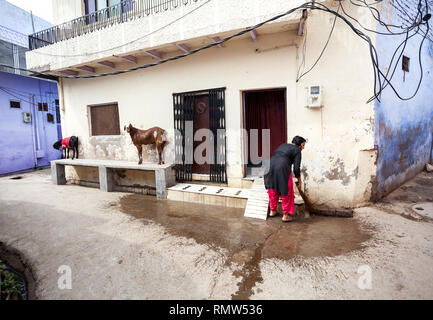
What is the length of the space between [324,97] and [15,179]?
39.7ft

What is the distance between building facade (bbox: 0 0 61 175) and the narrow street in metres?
7.92

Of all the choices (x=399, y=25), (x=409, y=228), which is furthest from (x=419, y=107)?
(x=409, y=228)

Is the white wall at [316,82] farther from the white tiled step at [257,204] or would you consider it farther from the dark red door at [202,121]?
the white tiled step at [257,204]

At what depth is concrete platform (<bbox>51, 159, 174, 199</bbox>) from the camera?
6238 mm

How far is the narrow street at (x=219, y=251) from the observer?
252cm

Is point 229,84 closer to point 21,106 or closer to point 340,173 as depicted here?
point 340,173

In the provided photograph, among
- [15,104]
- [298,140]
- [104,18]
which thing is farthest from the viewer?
[15,104]

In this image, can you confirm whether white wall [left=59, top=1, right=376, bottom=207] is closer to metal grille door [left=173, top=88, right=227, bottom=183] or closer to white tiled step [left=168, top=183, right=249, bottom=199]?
metal grille door [left=173, top=88, right=227, bottom=183]

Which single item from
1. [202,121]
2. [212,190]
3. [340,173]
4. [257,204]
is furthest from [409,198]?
[202,121]

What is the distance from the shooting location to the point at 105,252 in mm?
3377

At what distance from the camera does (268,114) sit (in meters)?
7.04

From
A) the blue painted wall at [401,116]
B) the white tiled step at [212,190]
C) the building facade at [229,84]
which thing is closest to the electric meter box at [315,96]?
the building facade at [229,84]

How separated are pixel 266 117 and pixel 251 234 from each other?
13.9ft

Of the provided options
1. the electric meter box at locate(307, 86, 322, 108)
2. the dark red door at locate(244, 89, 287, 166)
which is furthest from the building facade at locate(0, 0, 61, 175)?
the electric meter box at locate(307, 86, 322, 108)
